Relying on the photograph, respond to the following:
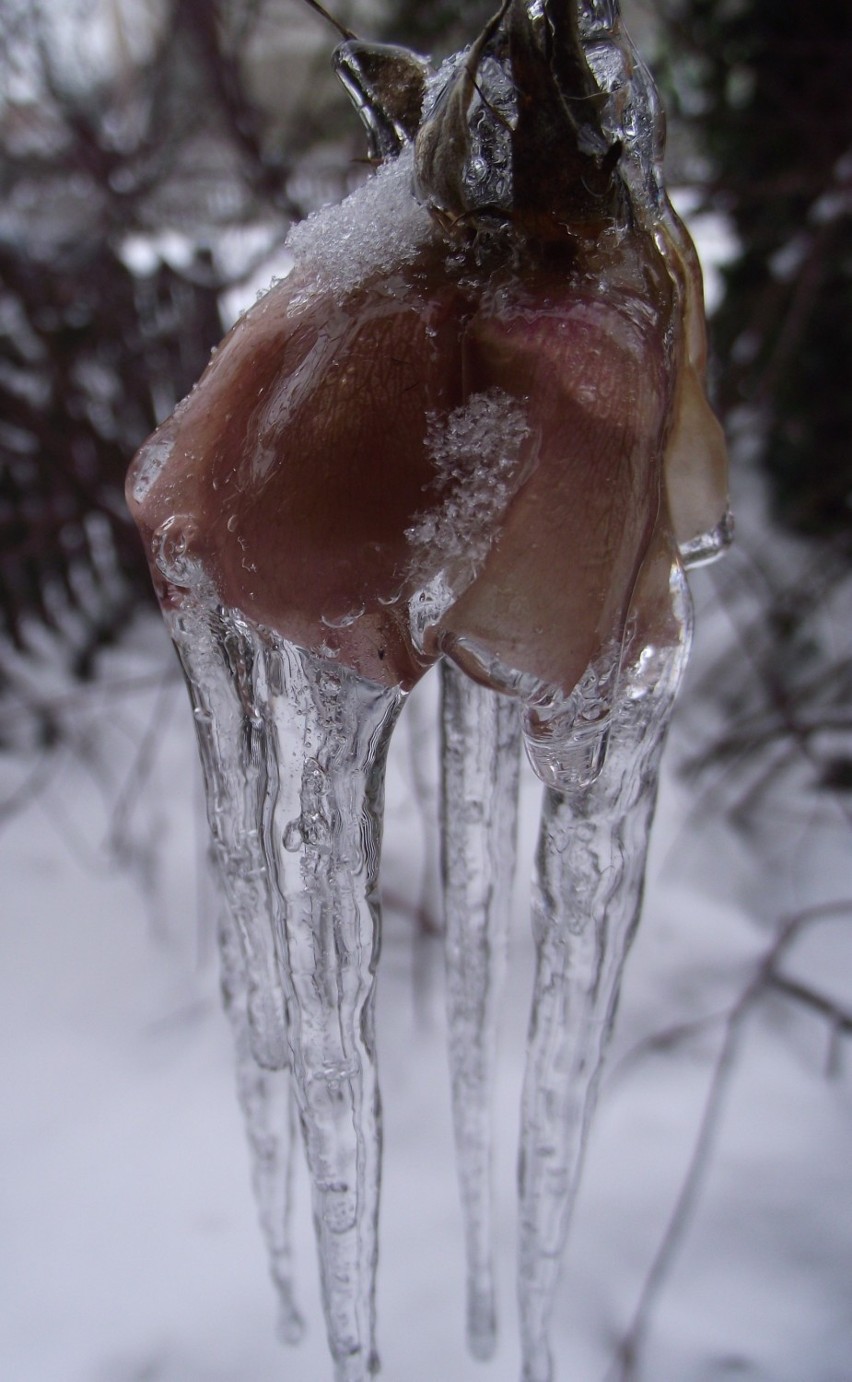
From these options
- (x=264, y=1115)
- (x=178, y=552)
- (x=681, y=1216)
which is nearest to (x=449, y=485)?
(x=178, y=552)

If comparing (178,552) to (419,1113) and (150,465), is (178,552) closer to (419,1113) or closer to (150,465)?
(150,465)

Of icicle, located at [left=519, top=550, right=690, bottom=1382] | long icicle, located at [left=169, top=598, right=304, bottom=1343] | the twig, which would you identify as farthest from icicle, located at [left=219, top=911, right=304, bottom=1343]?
the twig

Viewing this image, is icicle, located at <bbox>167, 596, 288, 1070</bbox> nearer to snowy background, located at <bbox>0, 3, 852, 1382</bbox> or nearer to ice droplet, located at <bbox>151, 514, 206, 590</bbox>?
ice droplet, located at <bbox>151, 514, 206, 590</bbox>

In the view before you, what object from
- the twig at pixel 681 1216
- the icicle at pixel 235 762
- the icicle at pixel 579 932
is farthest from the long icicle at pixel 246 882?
the twig at pixel 681 1216

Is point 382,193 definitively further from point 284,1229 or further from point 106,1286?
point 106,1286

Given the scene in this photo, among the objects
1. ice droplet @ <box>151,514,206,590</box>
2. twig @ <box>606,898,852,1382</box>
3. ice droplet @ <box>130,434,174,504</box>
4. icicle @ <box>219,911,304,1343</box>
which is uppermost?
ice droplet @ <box>130,434,174,504</box>
